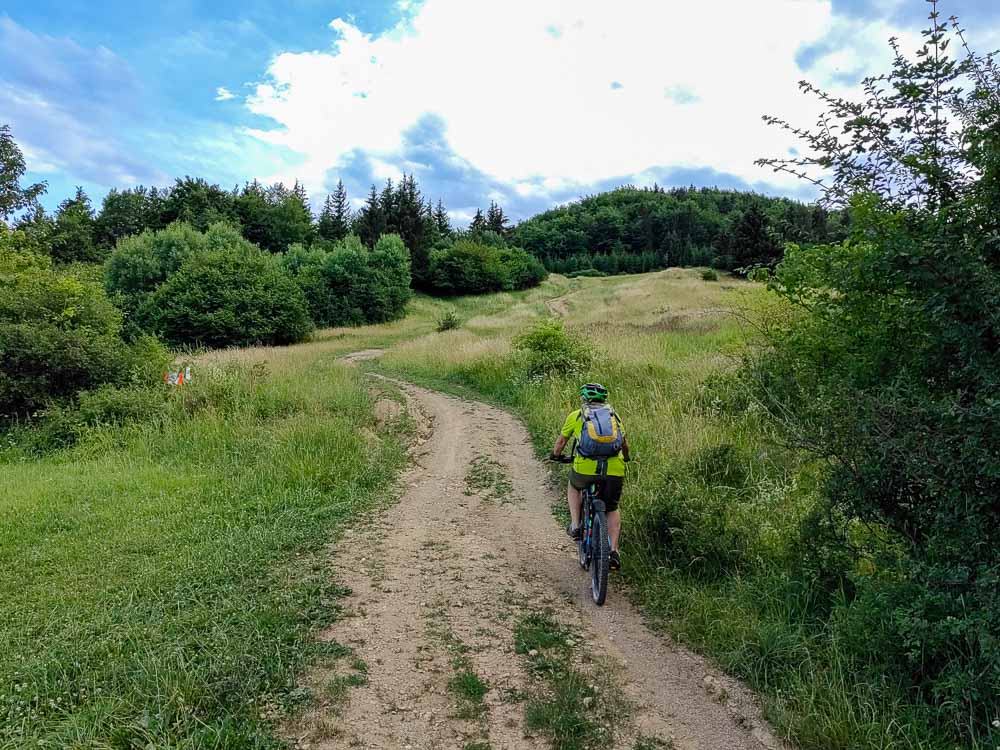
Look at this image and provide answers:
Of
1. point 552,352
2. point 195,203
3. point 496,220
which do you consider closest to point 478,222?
point 496,220

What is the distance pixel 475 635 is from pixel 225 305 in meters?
29.7

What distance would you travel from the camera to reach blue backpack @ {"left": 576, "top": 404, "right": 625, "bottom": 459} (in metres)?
5.14

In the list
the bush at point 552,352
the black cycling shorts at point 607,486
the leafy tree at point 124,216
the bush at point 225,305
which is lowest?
the black cycling shorts at point 607,486

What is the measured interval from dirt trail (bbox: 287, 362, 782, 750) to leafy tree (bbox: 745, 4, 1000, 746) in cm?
109

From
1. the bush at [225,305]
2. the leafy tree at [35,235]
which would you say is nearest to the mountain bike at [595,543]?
the leafy tree at [35,235]

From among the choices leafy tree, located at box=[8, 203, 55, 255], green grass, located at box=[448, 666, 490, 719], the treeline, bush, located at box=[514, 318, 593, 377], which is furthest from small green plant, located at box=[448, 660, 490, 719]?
the treeline

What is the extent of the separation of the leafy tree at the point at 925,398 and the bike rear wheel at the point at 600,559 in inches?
70.5

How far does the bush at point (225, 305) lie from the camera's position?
2892 centimetres

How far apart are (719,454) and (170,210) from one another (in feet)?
211

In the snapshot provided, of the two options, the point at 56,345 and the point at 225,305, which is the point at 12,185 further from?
the point at 56,345

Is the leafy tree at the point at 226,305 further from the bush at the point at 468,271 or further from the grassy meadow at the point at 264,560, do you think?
the bush at the point at 468,271

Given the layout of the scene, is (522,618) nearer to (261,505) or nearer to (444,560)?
(444,560)

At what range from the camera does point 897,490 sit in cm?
346

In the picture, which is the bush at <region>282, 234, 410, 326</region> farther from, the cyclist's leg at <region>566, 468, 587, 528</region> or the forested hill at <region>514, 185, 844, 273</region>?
the forested hill at <region>514, 185, 844, 273</region>
